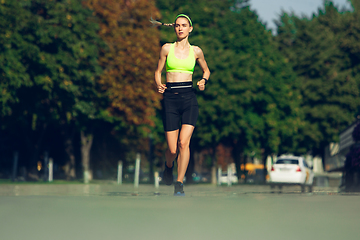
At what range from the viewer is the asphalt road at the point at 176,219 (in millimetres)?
6117

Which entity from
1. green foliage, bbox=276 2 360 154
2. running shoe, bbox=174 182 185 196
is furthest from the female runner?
green foliage, bbox=276 2 360 154

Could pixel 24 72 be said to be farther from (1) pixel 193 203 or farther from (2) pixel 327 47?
(2) pixel 327 47

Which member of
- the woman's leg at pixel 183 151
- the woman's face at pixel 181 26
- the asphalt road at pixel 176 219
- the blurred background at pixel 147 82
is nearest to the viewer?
the asphalt road at pixel 176 219

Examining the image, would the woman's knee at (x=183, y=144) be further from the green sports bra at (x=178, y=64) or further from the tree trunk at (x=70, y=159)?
the tree trunk at (x=70, y=159)

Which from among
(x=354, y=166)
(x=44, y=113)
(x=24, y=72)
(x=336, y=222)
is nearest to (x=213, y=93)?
(x=44, y=113)

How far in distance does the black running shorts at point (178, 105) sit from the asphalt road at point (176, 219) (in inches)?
45.6

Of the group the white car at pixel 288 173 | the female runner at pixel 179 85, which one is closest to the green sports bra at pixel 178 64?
the female runner at pixel 179 85

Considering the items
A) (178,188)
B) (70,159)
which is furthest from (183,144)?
(70,159)

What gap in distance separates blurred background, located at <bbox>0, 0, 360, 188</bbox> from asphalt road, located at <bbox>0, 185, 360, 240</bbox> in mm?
16244

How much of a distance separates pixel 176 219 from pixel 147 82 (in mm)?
31106

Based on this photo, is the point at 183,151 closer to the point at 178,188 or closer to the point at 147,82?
the point at 178,188

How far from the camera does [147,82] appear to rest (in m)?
38.1

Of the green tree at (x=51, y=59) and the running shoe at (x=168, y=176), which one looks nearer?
the running shoe at (x=168, y=176)

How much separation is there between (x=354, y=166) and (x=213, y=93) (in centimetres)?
2590
